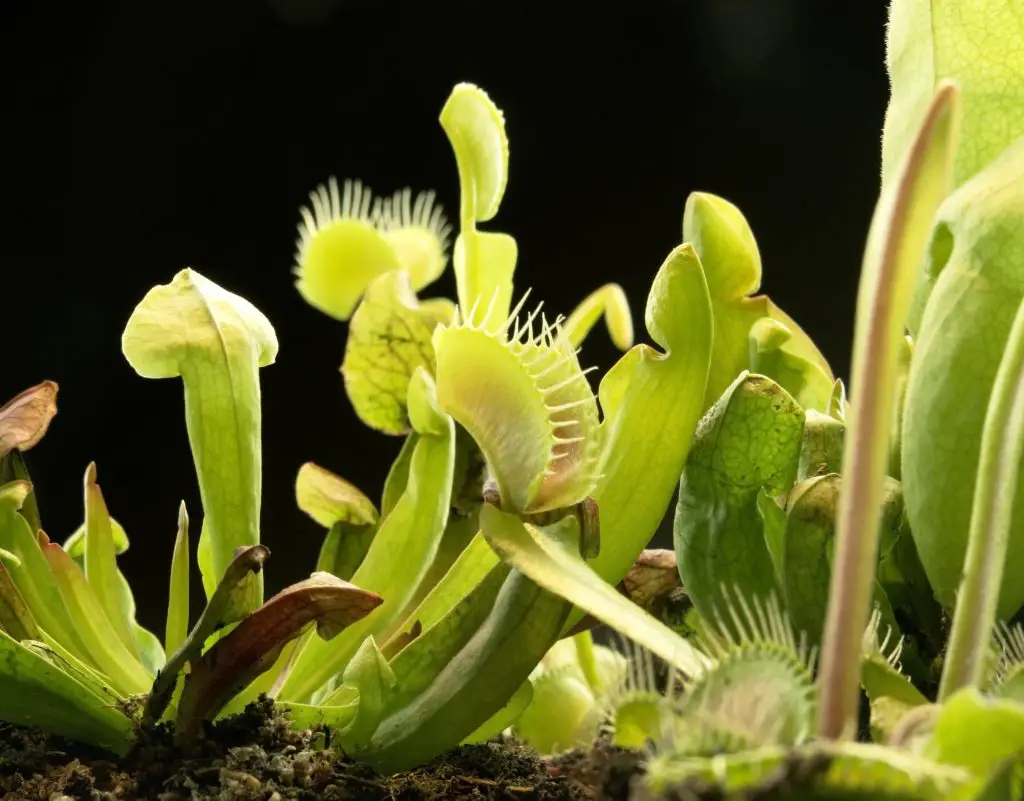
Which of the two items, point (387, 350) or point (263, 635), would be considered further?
point (387, 350)

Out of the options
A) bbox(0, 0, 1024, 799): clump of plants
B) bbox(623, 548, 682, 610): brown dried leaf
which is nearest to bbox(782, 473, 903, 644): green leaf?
bbox(0, 0, 1024, 799): clump of plants

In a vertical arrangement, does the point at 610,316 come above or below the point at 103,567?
above

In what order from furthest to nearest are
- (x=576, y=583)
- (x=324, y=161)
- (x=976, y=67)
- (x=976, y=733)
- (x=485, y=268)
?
(x=324, y=161), (x=485, y=268), (x=976, y=67), (x=576, y=583), (x=976, y=733)

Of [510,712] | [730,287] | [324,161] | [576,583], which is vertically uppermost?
[324,161]

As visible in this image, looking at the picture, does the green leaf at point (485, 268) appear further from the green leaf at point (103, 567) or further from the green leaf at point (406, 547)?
the green leaf at point (103, 567)

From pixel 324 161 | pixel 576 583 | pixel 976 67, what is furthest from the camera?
pixel 324 161

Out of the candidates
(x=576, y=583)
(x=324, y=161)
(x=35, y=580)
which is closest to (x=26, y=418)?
(x=35, y=580)

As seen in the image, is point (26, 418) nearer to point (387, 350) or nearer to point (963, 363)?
point (387, 350)
